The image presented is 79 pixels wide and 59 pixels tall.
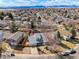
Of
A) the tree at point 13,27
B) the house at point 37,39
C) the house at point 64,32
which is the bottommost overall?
the house at point 37,39

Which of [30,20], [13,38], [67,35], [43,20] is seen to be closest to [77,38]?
[67,35]

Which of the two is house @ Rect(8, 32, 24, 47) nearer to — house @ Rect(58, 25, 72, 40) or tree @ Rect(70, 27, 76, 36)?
house @ Rect(58, 25, 72, 40)

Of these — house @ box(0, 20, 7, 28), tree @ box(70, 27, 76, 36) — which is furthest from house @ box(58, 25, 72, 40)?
house @ box(0, 20, 7, 28)

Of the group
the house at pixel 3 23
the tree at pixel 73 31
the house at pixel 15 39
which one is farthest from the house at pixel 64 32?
the house at pixel 3 23

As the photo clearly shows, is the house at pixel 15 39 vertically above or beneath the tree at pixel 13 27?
beneath

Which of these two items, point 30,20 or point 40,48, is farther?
point 30,20

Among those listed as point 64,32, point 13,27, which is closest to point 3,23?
point 13,27

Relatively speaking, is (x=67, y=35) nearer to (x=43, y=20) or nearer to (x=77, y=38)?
(x=77, y=38)

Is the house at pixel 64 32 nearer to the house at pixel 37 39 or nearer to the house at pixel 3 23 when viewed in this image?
the house at pixel 37 39

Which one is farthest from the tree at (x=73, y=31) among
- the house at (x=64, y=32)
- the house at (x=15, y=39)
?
the house at (x=15, y=39)

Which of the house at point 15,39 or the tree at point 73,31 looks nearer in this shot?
the house at point 15,39
